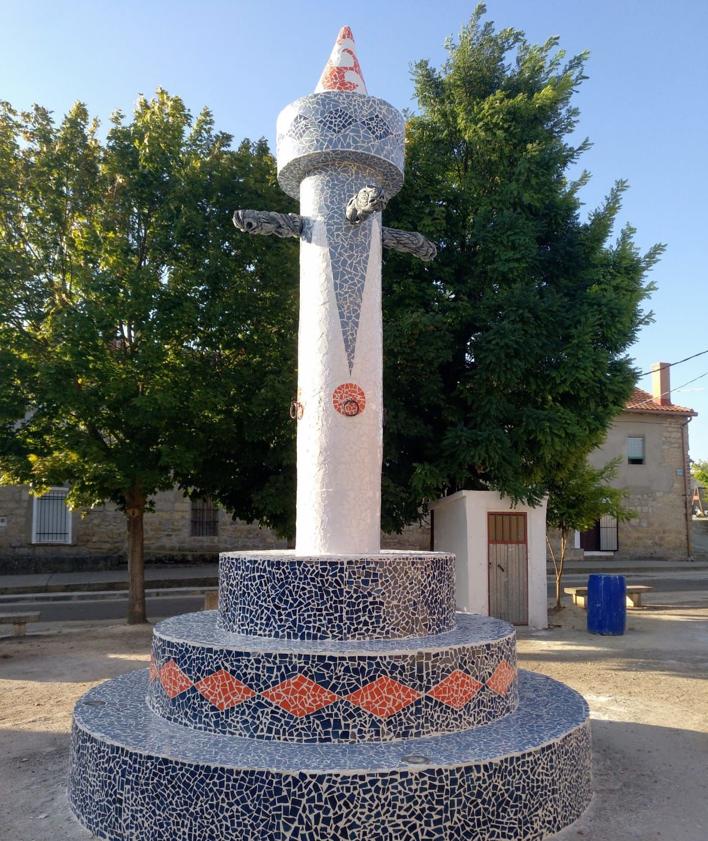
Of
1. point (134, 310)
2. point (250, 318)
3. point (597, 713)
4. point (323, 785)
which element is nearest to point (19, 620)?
point (134, 310)

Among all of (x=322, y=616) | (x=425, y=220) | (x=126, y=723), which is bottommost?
(x=126, y=723)

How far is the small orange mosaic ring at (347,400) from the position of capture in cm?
633

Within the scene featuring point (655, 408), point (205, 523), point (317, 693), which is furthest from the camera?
point (655, 408)

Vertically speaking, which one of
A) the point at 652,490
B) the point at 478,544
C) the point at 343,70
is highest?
the point at 343,70

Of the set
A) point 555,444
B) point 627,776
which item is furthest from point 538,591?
point 627,776

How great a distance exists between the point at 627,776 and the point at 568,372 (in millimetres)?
7793

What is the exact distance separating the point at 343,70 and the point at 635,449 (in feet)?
85.8

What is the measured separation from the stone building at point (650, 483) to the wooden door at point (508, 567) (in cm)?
1711

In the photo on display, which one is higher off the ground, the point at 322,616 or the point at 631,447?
the point at 631,447

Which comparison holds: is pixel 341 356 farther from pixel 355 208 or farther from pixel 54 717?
pixel 54 717

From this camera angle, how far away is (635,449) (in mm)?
30031

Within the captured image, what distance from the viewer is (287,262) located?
12.8 m

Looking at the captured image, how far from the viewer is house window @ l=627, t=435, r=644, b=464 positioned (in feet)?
98.2

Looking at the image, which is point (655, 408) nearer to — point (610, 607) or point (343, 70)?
point (610, 607)
